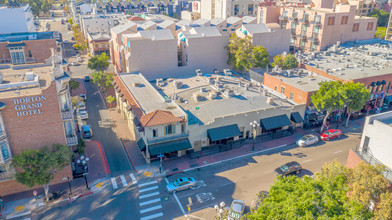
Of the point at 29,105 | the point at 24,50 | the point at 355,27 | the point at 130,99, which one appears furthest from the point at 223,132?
the point at 355,27

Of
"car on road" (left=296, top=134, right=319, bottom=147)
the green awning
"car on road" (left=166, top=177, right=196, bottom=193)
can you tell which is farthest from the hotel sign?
"car on road" (left=296, top=134, right=319, bottom=147)

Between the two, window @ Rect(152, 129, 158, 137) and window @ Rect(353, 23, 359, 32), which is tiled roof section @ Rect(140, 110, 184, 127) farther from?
window @ Rect(353, 23, 359, 32)

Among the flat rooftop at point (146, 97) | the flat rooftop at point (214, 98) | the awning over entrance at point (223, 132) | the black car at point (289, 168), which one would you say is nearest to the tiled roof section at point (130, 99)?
the flat rooftop at point (146, 97)

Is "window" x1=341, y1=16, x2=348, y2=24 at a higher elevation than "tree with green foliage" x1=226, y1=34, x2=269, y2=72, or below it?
higher

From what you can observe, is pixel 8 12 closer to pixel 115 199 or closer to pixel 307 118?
pixel 115 199

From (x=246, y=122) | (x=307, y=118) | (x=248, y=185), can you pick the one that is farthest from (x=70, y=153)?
(x=307, y=118)
